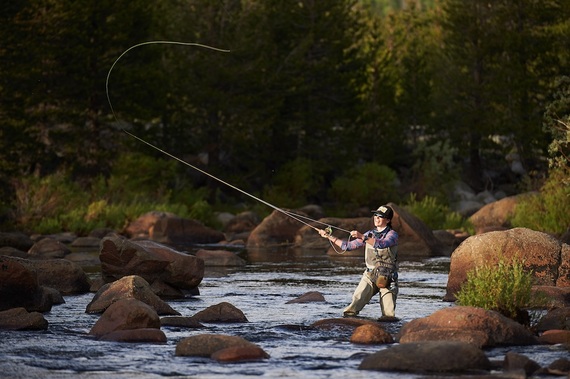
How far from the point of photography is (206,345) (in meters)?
12.6

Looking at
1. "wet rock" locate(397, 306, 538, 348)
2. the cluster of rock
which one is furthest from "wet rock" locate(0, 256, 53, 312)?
"wet rock" locate(397, 306, 538, 348)

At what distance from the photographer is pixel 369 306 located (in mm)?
17688

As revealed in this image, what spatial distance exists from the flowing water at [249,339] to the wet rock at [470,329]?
0.25 meters

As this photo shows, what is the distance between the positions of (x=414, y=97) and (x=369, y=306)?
1676 inches

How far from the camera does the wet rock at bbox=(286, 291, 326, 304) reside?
18078 millimetres

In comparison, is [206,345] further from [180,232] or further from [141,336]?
[180,232]

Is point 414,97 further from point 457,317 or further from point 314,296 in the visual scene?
point 457,317

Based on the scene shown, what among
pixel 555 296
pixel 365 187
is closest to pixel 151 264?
pixel 555 296

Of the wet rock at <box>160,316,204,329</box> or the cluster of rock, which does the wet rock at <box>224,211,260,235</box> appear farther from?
the wet rock at <box>160,316,204,329</box>

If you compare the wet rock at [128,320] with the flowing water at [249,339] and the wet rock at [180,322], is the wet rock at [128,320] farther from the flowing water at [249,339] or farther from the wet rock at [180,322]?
the wet rock at [180,322]

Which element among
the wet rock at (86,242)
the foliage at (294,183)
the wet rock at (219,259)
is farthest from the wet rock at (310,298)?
the foliage at (294,183)

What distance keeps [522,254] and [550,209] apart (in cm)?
1331

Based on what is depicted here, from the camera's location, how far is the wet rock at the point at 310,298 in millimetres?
18078

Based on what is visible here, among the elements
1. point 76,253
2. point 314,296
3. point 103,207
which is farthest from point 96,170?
point 314,296
